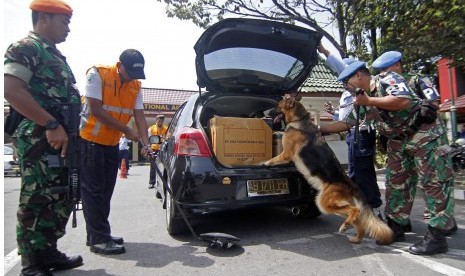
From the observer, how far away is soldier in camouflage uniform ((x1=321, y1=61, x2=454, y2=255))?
295 centimetres

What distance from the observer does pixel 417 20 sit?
677 cm

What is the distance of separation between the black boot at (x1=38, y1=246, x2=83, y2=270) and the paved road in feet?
0.22

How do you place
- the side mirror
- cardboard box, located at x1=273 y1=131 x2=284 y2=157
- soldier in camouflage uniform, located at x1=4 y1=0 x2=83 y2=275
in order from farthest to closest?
1. cardboard box, located at x1=273 y1=131 x2=284 y2=157
2. the side mirror
3. soldier in camouflage uniform, located at x1=4 y1=0 x2=83 y2=275

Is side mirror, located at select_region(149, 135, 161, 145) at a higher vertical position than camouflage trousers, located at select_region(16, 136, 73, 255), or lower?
higher

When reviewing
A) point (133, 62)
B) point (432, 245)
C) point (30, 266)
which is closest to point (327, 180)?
point (432, 245)

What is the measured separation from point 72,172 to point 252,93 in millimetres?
2371

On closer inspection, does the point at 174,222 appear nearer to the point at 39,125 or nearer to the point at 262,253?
the point at 262,253

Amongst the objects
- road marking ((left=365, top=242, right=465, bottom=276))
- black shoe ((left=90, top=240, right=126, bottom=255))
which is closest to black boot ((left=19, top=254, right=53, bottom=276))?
black shoe ((left=90, top=240, right=126, bottom=255))

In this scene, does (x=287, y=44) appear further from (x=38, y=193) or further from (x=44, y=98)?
(x=38, y=193)

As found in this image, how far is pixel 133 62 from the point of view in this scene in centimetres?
321

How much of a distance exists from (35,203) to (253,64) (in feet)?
9.07

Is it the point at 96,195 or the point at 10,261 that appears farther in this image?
the point at 96,195

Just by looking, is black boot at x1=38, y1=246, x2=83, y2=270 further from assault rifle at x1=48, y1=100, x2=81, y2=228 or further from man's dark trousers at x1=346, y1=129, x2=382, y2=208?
man's dark trousers at x1=346, y1=129, x2=382, y2=208

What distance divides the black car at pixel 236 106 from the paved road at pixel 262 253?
35 cm
